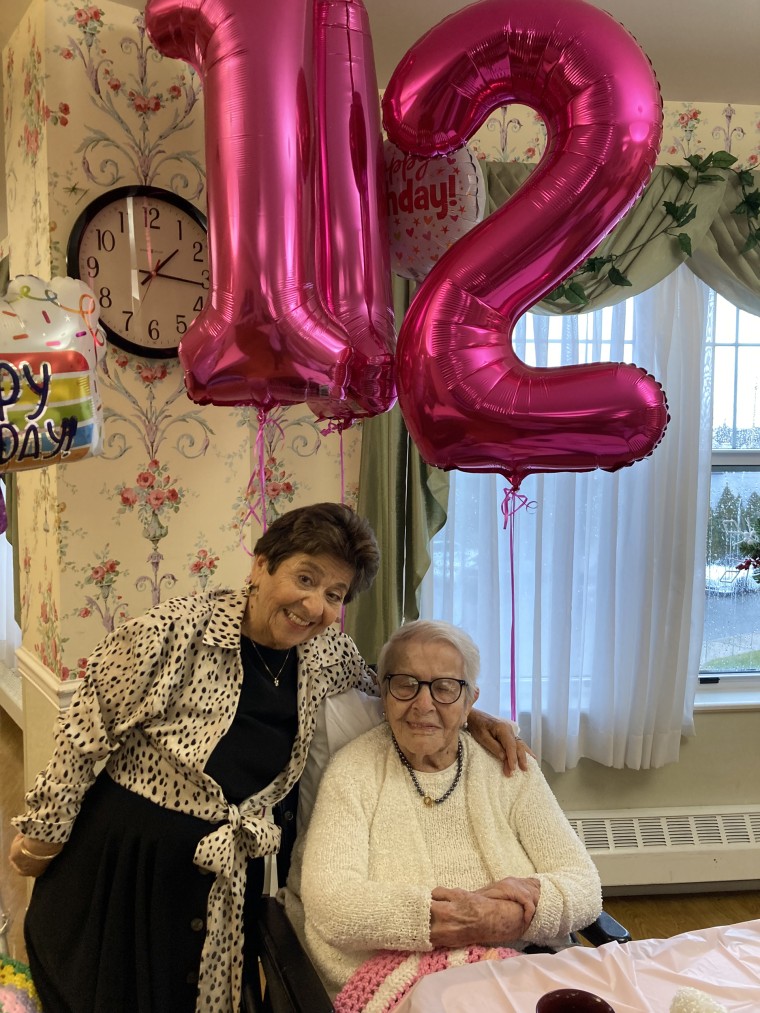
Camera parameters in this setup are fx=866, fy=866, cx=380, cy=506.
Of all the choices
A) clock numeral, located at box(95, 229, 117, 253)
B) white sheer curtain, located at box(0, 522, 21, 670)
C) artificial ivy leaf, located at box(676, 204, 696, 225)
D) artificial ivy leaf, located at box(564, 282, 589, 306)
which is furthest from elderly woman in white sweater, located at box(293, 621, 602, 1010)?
white sheer curtain, located at box(0, 522, 21, 670)

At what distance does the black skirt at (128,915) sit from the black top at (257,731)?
0.10m

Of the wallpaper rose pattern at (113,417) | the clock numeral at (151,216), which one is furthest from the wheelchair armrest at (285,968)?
the clock numeral at (151,216)

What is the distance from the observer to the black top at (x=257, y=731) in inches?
61.3

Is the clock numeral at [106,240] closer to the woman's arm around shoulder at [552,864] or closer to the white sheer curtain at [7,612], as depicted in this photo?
the woman's arm around shoulder at [552,864]

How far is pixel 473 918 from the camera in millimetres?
1460

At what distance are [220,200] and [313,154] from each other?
0.58ft

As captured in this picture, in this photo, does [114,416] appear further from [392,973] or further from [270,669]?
[392,973]

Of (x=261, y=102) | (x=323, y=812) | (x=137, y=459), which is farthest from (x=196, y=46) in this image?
(x=323, y=812)

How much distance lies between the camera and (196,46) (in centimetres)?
151

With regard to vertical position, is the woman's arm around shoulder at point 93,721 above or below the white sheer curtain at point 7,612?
above

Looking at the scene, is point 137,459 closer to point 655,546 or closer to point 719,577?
point 655,546

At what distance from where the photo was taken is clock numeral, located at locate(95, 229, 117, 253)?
212 centimetres

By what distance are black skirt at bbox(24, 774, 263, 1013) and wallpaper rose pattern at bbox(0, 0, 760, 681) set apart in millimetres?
523

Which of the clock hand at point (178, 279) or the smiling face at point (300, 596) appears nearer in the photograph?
the smiling face at point (300, 596)
